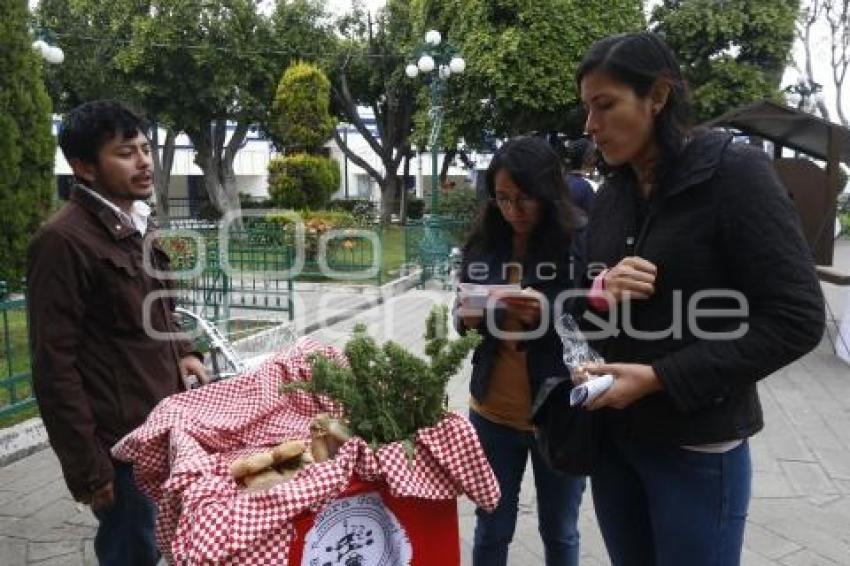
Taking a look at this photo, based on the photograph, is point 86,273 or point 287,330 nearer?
point 86,273

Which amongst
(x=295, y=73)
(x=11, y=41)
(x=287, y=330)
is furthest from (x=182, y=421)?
(x=295, y=73)

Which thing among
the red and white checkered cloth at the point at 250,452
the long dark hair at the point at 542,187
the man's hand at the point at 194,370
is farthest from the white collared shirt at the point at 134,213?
the long dark hair at the point at 542,187

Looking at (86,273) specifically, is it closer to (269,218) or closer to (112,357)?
(112,357)

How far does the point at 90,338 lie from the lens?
2219mm

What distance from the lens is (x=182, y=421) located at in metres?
1.84

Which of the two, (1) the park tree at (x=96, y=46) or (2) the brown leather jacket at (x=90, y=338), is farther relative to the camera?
(1) the park tree at (x=96, y=46)

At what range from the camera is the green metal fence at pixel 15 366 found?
4.81 m

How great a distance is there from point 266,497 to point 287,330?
16.8 feet

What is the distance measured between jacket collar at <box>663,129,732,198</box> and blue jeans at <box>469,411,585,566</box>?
1.10 meters

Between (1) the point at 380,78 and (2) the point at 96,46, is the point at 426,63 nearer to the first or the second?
(1) the point at 380,78

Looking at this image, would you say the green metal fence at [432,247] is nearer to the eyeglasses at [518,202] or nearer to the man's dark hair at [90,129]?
the eyeglasses at [518,202]

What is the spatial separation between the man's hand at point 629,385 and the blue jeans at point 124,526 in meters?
1.48

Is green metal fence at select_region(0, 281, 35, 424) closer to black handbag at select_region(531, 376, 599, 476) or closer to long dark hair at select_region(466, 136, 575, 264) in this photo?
long dark hair at select_region(466, 136, 575, 264)

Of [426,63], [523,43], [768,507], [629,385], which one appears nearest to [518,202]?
[629,385]
